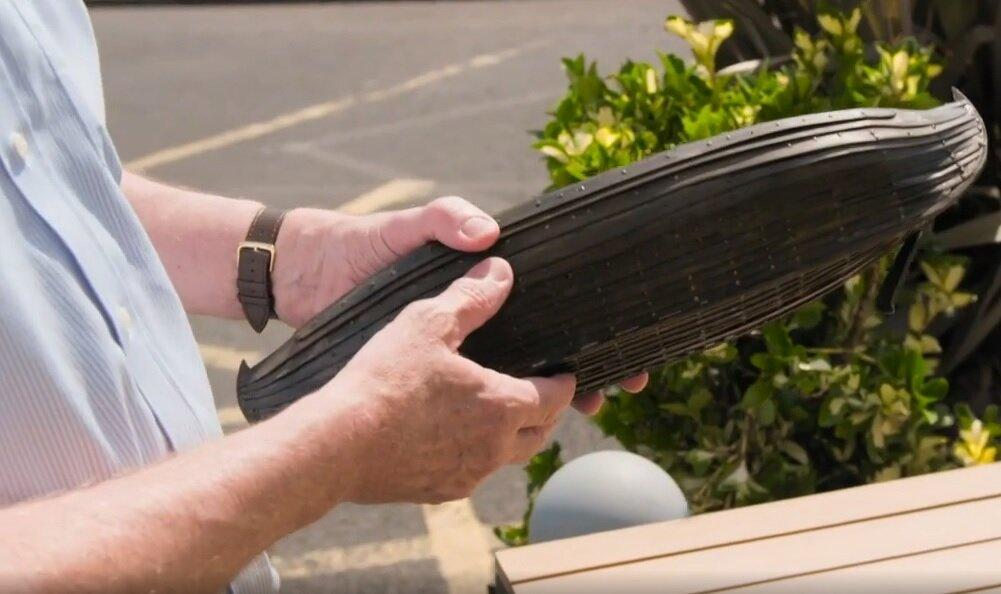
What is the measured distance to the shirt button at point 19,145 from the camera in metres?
1.08

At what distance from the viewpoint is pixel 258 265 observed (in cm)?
146

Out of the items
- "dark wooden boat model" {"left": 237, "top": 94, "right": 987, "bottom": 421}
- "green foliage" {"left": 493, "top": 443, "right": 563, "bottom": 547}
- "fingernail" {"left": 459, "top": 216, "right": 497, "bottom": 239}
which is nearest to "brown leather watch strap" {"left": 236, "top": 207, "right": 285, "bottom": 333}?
"dark wooden boat model" {"left": 237, "top": 94, "right": 987, "bottom": 421}

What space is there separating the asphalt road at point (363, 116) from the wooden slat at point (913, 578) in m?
1.28

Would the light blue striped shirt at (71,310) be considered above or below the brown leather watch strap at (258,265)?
above

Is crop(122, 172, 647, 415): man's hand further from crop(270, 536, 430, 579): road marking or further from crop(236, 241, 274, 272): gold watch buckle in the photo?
crop(270, 536, 430, 579): road marking

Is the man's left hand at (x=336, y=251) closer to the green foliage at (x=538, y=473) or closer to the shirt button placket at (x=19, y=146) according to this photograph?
the shirt button placket at (x=19, y=146)

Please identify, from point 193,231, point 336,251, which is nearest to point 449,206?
point 336,251

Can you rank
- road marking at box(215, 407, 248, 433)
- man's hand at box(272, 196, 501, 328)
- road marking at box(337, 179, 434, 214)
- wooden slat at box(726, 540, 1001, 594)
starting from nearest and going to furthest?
1. man's hand at box(272, 196, 501, 328)
2. wooden slat at box(726, 540, 1001, 594)
3. road marking at box(215, 407, 248, 433)
4. road marking at box(337, 179, 434, 214)

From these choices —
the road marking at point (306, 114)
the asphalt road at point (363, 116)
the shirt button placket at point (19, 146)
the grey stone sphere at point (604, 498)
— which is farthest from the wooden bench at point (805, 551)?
the road marking at point (306, 114)

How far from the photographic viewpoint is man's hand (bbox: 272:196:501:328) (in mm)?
1363

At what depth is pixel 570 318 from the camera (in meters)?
1.25

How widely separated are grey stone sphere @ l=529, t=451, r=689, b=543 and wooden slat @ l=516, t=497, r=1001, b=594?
31 cm

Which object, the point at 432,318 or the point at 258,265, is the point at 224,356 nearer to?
the point at 258,265

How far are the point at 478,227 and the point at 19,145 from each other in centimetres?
41
